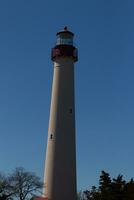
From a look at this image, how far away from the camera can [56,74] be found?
51469 millimetres

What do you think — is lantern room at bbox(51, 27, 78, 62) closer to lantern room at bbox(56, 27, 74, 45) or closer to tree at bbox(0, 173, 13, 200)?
lantern room at bbox(56, 27, 74, 45)

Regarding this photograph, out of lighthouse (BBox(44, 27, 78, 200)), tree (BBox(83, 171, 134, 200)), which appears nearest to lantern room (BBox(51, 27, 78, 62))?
lighthouse (BBox(44, 27, 78, 200))

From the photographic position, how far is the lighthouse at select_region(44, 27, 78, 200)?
47.6 metres

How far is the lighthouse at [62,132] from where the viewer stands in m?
47.6

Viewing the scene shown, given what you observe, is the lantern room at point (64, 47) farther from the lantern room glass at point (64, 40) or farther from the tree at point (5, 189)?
the tree at point (5, 189)

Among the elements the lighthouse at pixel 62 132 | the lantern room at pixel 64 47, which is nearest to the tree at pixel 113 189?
the lighthouse at pixel 62 132

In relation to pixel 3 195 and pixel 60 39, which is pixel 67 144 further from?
pixel 60 39

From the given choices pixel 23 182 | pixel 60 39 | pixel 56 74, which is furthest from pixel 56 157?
pixel 60 39

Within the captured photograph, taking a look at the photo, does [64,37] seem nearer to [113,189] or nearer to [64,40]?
[64,40]

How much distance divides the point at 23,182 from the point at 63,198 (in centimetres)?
524

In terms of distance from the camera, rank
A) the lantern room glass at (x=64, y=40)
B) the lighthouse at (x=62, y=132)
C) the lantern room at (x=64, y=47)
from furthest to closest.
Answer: the lantern room glass at (x=64, y=40) → the lantern room at (x=64, y=47) → the lighthouse at (x=62, y=132)

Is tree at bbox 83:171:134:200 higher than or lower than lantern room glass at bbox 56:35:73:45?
lower

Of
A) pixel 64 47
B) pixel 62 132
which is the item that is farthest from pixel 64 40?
pixel 62 132

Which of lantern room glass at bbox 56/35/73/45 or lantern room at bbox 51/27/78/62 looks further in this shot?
lantern room glass at bbox 56/35/73/45
